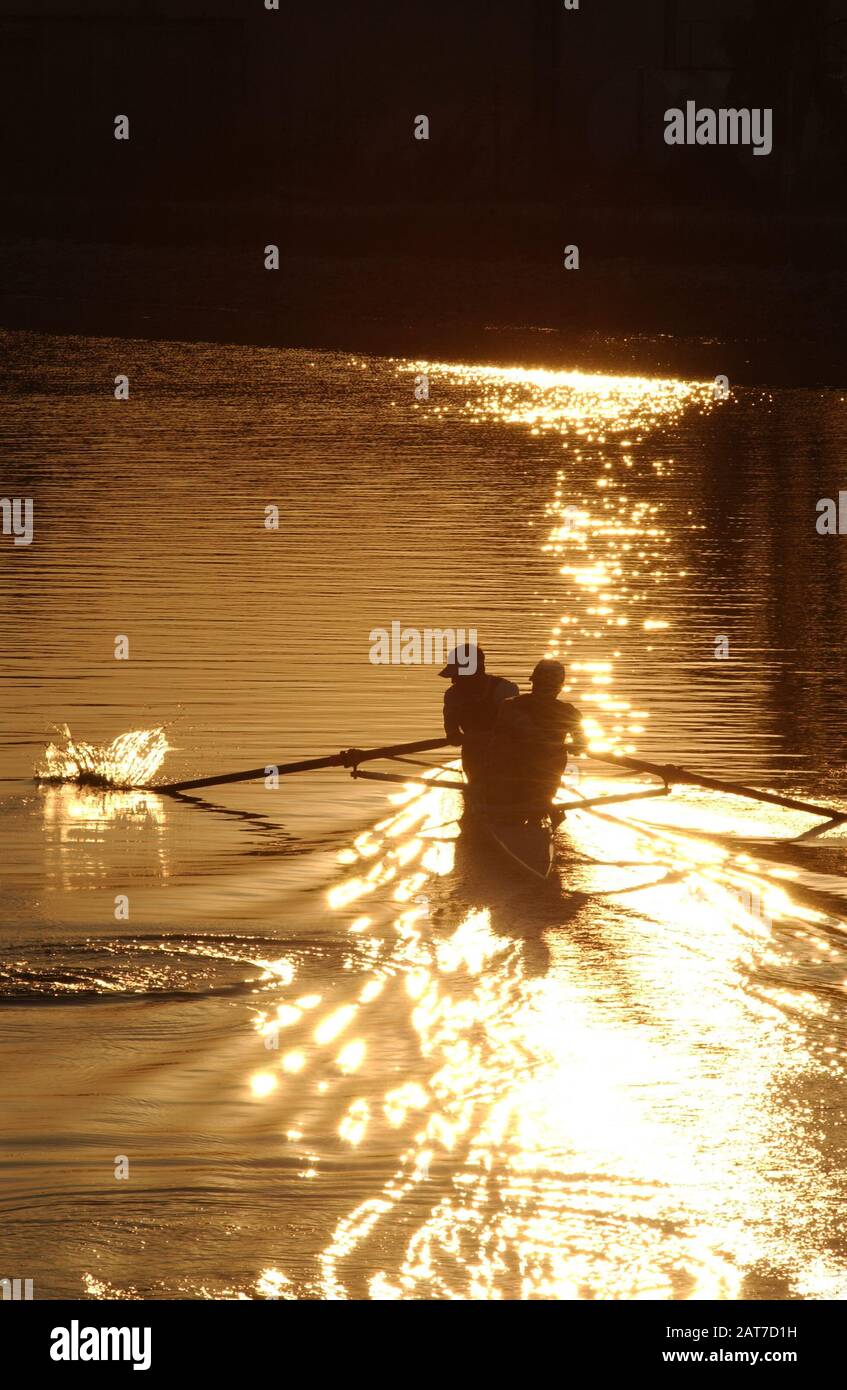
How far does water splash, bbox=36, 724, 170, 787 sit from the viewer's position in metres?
15.7

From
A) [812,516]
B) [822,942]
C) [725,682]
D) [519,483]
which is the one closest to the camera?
[822,942]

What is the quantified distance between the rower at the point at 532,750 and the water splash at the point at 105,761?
2819 mm

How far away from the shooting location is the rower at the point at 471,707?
1447 centimetres

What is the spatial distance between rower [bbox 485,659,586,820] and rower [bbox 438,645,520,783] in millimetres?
189

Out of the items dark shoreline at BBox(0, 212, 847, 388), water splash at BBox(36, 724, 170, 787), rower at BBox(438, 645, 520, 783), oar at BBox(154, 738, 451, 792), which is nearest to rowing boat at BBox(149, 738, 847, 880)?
oar at BBox(154, 738, 451, 792)

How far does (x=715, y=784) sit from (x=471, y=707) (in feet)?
5.52

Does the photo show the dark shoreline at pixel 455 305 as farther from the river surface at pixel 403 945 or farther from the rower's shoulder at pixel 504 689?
the rower's shoulder at pixel 504 689

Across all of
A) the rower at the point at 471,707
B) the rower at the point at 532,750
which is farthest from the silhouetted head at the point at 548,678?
the rower at the point at 471,707

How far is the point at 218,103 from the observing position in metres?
52.7

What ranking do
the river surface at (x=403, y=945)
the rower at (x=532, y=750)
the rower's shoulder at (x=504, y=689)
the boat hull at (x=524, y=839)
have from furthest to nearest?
the rower's shoulder at (x=504, y=689)
the rower at (x=532, y=750)
the boat hull at (x=524, y=839)
the river surface at (x=403, y=945)

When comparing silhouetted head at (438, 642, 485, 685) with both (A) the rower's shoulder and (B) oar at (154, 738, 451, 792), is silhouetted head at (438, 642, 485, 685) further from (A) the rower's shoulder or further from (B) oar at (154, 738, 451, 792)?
(B) oar at (154, 738, 451, 792)
